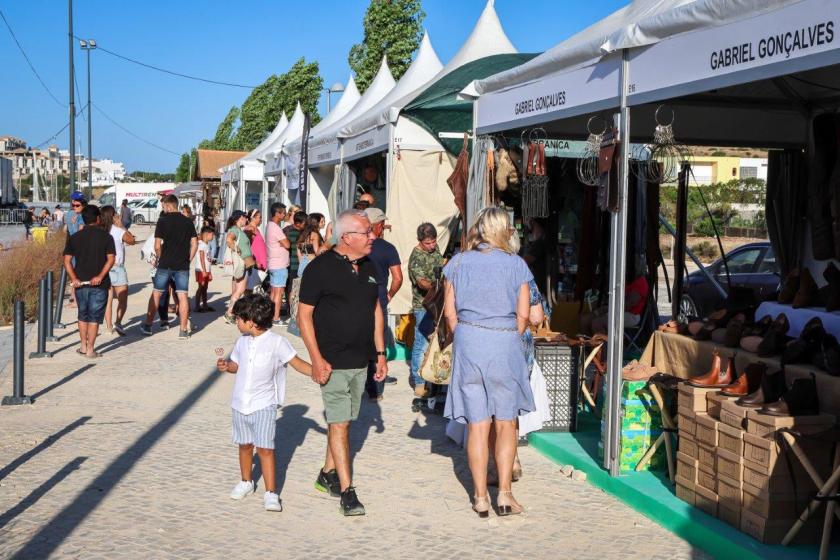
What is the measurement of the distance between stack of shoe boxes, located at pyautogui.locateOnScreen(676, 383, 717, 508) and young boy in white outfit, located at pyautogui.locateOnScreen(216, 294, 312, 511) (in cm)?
231

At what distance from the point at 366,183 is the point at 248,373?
1015cm

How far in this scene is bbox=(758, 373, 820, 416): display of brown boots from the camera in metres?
5.20

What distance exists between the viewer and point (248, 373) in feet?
19.4

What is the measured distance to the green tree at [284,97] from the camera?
143 ft

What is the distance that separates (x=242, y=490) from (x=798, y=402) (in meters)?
3.43

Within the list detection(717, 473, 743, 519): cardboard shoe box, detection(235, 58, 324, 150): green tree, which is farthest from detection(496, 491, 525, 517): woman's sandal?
detection(235, 58, 324, 150): green tree

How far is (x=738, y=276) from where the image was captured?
15.2m

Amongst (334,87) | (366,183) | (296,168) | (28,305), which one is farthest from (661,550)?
(334,87)

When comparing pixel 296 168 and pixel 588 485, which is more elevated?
pixel 296 168

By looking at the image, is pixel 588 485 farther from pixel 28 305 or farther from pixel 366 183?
pixel 28 305

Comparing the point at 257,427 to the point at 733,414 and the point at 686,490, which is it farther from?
the point at 733,414

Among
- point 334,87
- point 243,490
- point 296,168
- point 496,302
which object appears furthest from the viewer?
Result: point 334,87

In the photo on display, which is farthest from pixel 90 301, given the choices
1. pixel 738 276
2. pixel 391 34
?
pixel 391 34

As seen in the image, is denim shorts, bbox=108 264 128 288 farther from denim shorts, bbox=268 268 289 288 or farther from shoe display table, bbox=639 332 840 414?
shoe display table, bbox=639 332 840 414
